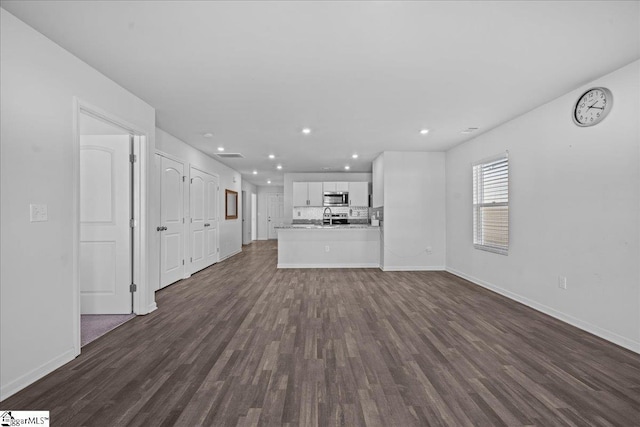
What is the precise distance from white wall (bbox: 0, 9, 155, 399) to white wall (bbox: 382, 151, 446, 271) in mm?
5380

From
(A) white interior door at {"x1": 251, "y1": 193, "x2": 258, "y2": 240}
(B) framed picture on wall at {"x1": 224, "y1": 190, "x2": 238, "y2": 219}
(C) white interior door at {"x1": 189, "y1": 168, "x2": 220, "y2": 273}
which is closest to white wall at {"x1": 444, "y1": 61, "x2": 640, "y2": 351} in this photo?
(C) white interior door at {"x1": 189, "y1": 168, "x2": 220, "y2": 273}

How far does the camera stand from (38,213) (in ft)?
7.48

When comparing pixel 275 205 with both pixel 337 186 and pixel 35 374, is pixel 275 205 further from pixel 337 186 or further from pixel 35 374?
pixel 35 374

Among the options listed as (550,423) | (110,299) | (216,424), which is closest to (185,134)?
(110,299)

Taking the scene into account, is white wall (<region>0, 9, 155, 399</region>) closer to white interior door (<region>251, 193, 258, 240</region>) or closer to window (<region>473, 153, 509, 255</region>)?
window (<region>473, 153, 509, 255</region>)

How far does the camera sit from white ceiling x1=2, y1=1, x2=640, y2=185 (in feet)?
6.84

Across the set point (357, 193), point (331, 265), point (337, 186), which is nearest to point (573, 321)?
point (331, 265)

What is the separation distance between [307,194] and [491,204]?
5.23 m

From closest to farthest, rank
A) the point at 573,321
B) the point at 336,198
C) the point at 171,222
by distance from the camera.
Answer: the point at 573,321, the point at 171,222, the point at 336,198

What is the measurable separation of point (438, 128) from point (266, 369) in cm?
429

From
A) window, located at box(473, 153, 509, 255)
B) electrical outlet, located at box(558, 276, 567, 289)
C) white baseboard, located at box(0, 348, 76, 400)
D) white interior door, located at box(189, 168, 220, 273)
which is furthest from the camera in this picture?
white interior door, located at box(189, 168, 220, 273)

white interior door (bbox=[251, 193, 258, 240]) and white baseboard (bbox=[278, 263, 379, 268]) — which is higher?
white interior door (bbox=[251, 193, 258, 240])

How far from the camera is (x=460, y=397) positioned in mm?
2020

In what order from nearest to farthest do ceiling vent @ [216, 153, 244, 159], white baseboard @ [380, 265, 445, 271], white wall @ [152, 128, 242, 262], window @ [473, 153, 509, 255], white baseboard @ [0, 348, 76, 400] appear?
white baseboard @ [0, 348, 76, 400]
window @ [473, 153, 509, 255]
white wall @ [152, 128, 242, 262]
white baseboard @ [380, 265, 445, 271]
ceiling vent @ [216, 153, 244, 159]
